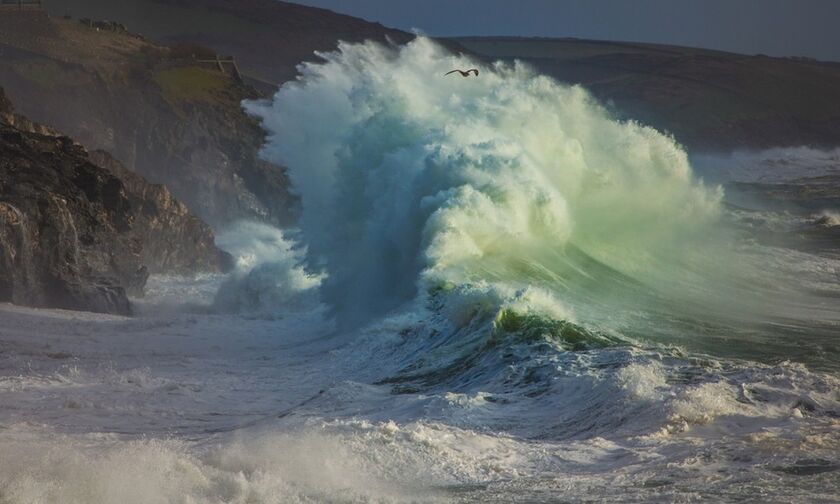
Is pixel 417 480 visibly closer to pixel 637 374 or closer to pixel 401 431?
pixel 401 431

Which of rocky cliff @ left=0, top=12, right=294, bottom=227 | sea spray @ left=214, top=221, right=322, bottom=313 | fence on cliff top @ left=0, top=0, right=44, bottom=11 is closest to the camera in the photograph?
sea spray @ left=214, top=221, right=322, bottom=313

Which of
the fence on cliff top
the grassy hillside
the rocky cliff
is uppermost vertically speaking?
the grassy hillside

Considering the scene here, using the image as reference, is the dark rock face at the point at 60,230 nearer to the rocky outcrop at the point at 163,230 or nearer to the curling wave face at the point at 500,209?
the curling wave face at the point at 500,209

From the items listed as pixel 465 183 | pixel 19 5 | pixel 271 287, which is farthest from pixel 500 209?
pixel 19 5

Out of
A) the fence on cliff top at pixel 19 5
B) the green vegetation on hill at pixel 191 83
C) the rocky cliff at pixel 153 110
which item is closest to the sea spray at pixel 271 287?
the rocky cliff at pixel 153 110

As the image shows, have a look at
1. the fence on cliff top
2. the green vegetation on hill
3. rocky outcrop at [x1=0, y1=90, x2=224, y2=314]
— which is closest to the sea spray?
rocky outcrop at [x1=0, y1=90, x2=224, y2=314]

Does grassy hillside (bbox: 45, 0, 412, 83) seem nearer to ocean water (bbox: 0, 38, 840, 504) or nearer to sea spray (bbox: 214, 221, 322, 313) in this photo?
ocean water (bbox: 0, 38, 840, 504)
